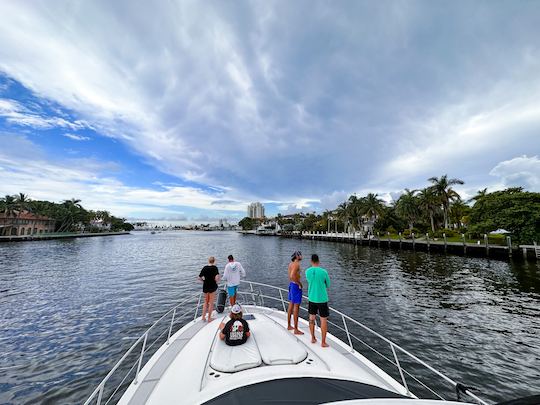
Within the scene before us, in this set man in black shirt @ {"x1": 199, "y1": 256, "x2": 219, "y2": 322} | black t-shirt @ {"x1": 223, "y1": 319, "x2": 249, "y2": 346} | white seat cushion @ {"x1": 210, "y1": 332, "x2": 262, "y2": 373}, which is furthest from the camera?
man in black shirt @ {"x1": 199, "y1": 256, "x2": 219, "y2": 322}

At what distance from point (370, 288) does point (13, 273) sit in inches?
1323

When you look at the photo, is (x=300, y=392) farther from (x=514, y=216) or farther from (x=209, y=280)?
(x=514, y=216)

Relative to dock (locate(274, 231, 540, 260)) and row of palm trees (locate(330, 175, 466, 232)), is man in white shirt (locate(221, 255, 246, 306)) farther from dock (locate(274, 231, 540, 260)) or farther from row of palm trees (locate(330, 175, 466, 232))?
row of palm trees (locate(330, 175, 466, 232))

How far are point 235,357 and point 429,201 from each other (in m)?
61.9

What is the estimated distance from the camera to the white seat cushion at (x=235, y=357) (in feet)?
13.1

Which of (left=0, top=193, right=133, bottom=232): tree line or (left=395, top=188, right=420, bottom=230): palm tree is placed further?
(left=0, top=193, right=133, bottom=232): tree line

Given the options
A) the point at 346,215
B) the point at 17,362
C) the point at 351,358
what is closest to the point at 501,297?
the point at 351,358

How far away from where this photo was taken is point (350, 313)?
497 inches

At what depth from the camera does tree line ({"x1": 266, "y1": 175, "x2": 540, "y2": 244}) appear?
29.4m

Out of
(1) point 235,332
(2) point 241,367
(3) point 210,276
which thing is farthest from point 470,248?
(2) point 241,367

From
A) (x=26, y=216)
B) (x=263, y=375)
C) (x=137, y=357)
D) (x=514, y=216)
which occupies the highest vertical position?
(x=26, y=216)

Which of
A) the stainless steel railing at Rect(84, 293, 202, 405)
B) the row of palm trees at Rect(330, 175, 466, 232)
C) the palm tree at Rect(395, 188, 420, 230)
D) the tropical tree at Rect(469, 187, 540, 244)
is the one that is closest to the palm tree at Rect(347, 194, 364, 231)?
the row of palm trees at Rect(330, 175, 466, 232)

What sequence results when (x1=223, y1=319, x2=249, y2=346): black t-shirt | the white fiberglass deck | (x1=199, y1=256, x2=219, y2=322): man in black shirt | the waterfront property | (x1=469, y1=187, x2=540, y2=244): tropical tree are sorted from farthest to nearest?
1. the waterfront property
2. (x1=469, y1=187, x2=540, y2=244): tropical tree
3. (x1=199, y1=256, x2=219, y2=322): man in black shirt
4. (x1=223, y1=319, x2=249, y2=346): black t-shirt
5. the white fiberglass deck

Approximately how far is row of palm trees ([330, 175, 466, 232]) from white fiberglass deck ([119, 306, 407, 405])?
57.3m
